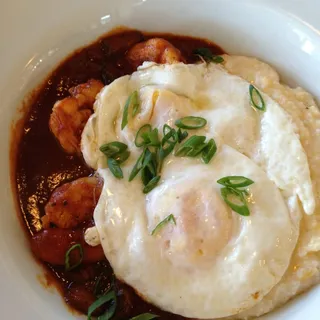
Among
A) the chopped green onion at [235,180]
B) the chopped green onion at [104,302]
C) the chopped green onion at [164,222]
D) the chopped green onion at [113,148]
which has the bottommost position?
the chopped green onion at [104,302]

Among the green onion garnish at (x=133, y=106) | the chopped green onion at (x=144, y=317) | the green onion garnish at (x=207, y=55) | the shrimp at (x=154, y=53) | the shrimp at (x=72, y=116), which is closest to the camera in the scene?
the chopped green onion at (x=144, y=317)

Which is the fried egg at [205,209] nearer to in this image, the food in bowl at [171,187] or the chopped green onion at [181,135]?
the food in bowl at [171,187]

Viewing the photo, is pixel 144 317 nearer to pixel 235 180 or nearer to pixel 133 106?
pixel 235 180

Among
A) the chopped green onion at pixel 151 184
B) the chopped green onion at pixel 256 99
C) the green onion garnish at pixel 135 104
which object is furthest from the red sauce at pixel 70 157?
the chopped green onion at pixel 256 99

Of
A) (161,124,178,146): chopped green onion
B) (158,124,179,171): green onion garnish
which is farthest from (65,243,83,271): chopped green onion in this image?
(161,124,178,146): chopped green onion

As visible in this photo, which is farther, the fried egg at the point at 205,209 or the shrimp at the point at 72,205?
the shrimp at the point at 72,205

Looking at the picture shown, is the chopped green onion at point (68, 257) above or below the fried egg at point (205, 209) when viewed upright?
below

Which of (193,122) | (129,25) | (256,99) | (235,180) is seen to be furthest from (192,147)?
(129,25)
